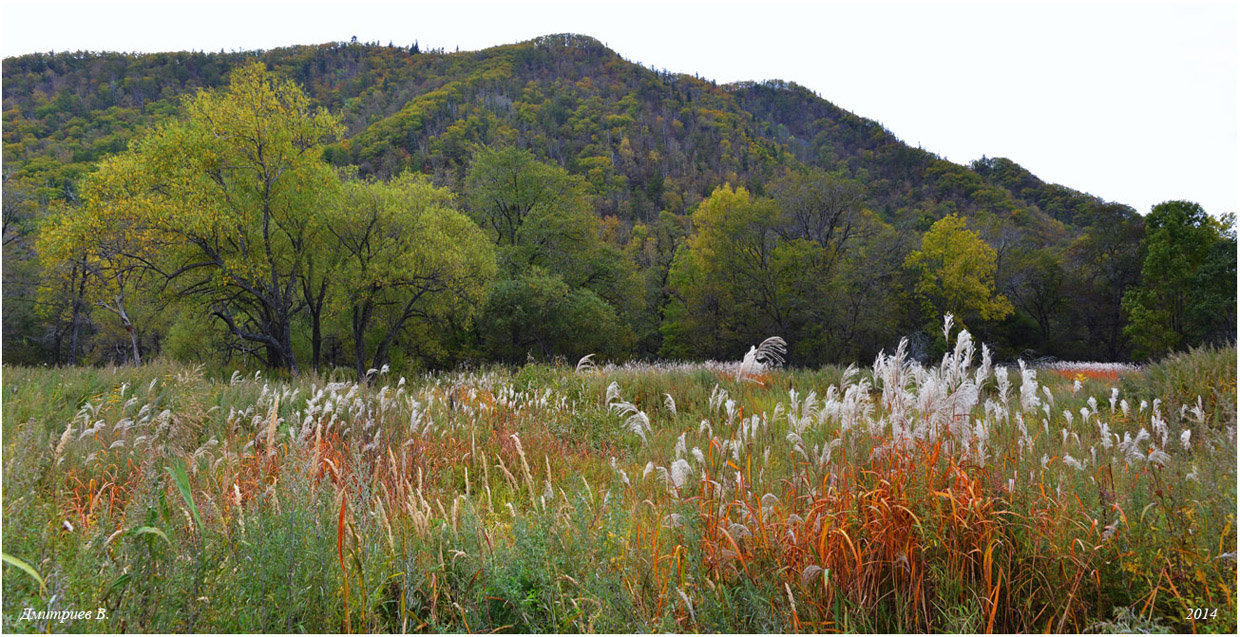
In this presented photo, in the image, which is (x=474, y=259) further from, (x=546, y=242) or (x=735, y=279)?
(x=735, y=279)

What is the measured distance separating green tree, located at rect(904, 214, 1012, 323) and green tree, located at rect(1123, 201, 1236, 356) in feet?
22.0

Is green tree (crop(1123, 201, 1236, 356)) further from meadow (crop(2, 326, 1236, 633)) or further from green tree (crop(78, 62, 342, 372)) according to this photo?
green tree (crop(78, 62, 342, 372))

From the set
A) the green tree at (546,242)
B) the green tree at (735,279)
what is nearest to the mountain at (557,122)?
the green tree at (546,242)

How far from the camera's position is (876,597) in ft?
7.20

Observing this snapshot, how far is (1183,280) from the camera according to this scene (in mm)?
30531

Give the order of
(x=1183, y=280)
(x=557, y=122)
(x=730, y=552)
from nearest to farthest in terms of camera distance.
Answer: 1. (x=730, y=552)
2. (x=1183, y=280)
3. (x=557, y=122)

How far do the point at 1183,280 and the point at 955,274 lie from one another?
35.2 feet

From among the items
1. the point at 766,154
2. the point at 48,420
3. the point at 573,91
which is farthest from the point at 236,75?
the point at 573,91

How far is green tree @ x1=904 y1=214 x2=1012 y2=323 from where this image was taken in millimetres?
35000

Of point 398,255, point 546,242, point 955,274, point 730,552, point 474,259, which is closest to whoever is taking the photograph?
point 730,552

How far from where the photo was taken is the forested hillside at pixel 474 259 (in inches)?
697

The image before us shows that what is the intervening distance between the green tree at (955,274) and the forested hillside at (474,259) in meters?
0.17

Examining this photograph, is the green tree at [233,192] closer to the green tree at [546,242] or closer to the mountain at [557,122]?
the green tree at [546,242]

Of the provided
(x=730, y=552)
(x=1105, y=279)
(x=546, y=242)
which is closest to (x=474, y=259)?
(x=546, y=242)
